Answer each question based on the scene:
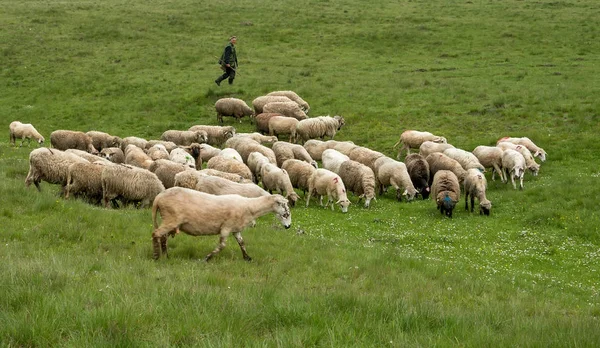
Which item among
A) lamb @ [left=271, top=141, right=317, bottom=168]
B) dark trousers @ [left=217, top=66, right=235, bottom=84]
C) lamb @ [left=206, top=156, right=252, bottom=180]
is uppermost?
dark trousers @ [left=217, top=66, right=235, bottom=84]

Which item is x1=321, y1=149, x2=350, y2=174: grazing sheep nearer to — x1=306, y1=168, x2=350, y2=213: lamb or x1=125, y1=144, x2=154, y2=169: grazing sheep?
x1=306, y1=168, x2=350, y2=213: lamb

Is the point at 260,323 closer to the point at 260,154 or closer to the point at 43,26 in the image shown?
the point at 260,154

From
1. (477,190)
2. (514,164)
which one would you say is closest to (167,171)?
(477,190)

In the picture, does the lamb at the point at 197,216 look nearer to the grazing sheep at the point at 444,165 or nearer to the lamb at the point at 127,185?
the lamb at the point at 127,185

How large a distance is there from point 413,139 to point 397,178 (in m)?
4.52

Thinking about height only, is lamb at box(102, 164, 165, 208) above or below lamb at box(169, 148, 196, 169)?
above

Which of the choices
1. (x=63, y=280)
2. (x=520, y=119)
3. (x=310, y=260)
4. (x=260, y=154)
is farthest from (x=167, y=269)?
(x=520, y=119)

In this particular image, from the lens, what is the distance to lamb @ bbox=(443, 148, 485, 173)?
18709mm

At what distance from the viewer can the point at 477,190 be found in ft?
53.7

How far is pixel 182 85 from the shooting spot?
109ft

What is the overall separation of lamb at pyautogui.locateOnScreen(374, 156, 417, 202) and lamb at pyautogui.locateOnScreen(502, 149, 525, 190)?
10.8ft

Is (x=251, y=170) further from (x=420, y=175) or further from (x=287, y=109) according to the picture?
(x=287, y=109)

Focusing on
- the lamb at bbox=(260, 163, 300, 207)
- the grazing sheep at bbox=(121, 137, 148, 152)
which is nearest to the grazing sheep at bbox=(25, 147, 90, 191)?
the lamb at bbox=(260, 163, 300, 207)

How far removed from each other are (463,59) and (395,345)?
3512 cm
